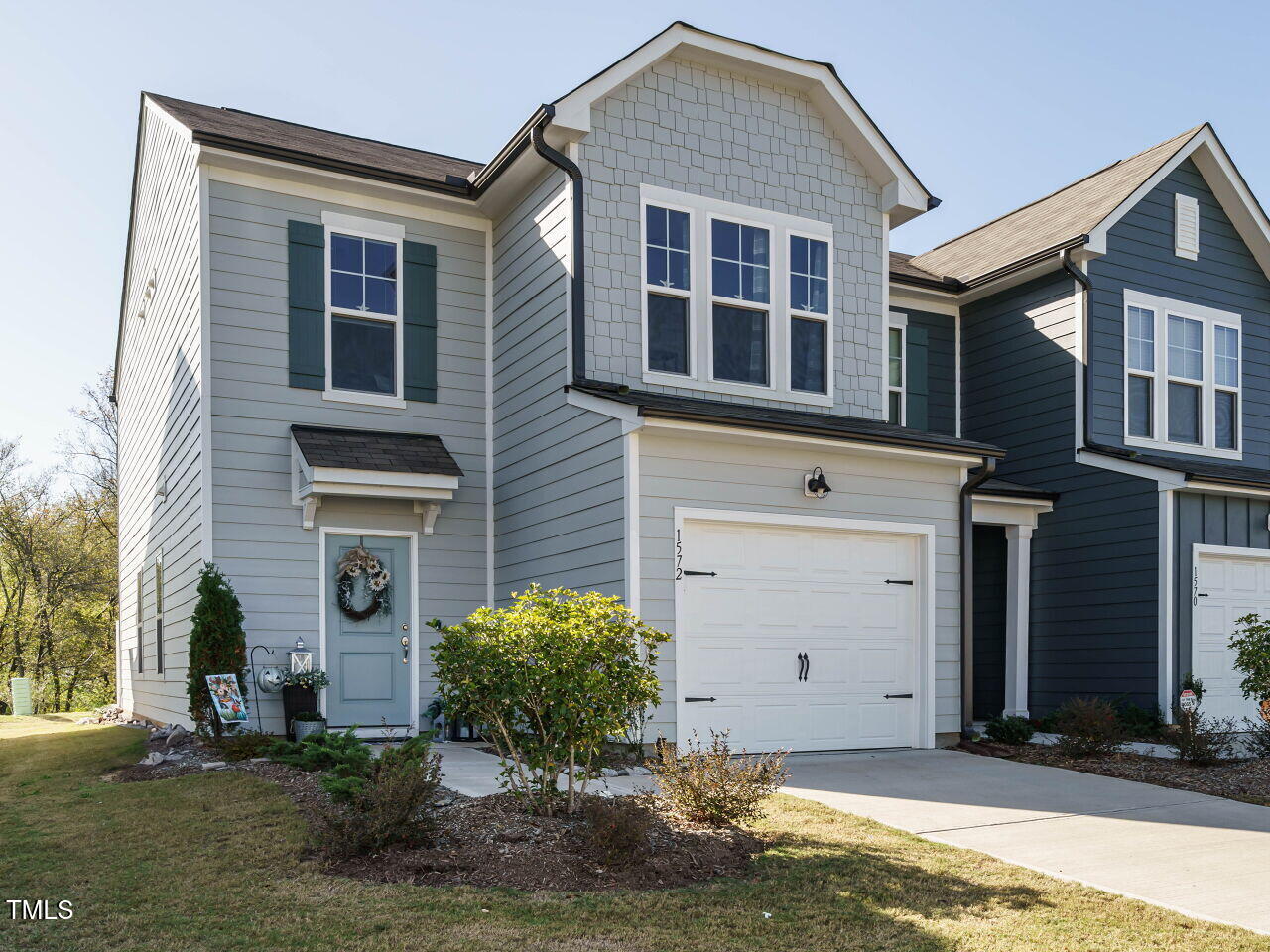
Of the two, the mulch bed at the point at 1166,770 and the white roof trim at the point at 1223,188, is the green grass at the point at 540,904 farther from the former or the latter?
the white roof trim at the point at 1223,188

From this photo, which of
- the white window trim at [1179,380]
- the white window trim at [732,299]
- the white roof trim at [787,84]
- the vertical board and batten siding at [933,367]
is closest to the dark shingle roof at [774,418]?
the white window trim at [732,299]

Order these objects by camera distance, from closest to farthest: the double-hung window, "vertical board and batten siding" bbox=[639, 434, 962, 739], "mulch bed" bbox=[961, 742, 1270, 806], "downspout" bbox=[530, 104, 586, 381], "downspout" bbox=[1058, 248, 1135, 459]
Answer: "mulch bed" bbox=[961, 742, 1270, 806] → "vertical board and batten siding" bbox=[639, 434, 962, 739] → "downspout" bbox=[530, 104, 586, 381] → the double-hung window → "downspout" bbox=[1058, 248, 1135, 459]

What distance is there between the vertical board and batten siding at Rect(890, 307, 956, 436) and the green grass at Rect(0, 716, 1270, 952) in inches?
340

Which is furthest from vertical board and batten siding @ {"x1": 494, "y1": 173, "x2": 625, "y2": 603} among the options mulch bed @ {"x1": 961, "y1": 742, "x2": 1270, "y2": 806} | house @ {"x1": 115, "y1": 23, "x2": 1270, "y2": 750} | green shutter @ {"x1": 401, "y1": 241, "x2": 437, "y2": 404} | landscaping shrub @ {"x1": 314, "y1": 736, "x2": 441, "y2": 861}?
mulch bed @ {"x1": 961, "y1": 742, "x2": 1270, "y2": 806}

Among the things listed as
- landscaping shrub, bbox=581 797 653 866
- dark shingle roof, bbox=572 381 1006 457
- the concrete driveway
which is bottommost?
the concrete driveway

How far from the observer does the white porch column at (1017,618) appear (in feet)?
43.3

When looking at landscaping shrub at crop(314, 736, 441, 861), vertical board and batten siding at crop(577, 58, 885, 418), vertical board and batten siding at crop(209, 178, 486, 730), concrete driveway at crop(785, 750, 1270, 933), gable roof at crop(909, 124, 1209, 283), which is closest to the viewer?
concrete driveway at crop(785, 750, 1270, 933)

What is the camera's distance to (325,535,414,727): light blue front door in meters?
11.1

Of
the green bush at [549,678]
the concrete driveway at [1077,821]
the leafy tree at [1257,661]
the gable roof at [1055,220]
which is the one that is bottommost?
the concrete driveway at [1077,821]

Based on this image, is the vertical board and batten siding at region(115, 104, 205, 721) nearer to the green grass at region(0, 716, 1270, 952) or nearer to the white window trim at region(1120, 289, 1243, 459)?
the green grass at region(0, 716, 1270, 952)

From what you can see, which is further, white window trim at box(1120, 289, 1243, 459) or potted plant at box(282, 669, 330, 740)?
white window trim at box(1120, 289, 1243, 459)

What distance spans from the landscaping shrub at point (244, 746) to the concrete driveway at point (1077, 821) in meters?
4.34

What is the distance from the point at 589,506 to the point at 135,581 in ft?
29.7

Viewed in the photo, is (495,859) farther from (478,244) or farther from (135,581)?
(135,581)
